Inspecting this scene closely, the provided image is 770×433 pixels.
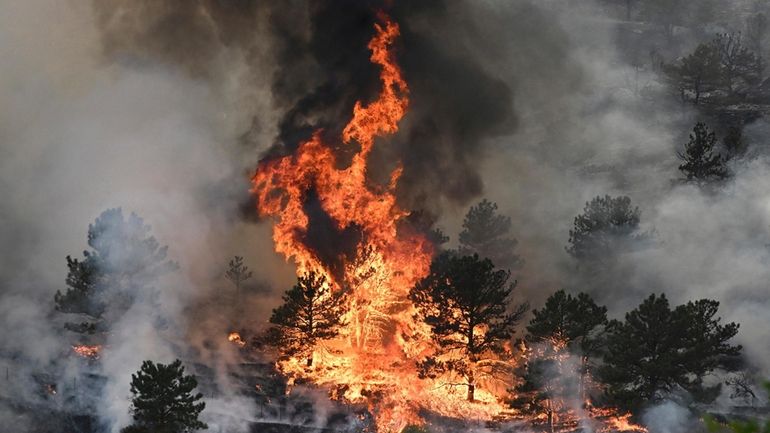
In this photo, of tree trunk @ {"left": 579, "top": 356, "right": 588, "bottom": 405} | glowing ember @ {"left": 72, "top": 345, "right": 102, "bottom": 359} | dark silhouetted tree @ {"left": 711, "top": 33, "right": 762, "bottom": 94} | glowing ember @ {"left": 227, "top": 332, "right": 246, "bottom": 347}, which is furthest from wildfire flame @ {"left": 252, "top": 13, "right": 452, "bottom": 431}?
dark silhouetted tree @ {"left": 711, "top": 33, "right": 762, "bottom": 94}

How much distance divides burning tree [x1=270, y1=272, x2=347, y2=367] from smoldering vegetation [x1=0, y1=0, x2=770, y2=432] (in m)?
3.54

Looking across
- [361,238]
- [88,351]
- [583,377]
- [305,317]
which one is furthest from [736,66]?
[88,351]

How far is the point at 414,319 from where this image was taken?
50.9 metres

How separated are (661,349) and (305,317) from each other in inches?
785

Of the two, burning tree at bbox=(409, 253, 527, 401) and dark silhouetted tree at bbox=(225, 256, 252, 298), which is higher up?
dark silhouetted tree at bbox=(225, 256, 252, 298)

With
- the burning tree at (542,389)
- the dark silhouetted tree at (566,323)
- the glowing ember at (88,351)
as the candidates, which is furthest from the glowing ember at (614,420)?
the glowing ember at (88,351)

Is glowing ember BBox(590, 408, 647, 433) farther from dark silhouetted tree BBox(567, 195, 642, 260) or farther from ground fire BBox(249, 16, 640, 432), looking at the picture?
dark silhouetted tree BBox(567, 195, 642, 260)

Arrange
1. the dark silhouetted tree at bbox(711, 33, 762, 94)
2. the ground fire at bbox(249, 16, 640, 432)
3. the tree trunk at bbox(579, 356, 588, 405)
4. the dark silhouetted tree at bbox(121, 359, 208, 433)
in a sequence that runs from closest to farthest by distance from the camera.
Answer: the dark silhouetted tree at bbox(121, 359, 208, 433) < the tree trunk at bbox(579, 356, 588, 405) < the ground fire at bbox(249, 16, 640, 432) < the dark silhouetted tree at bbox(711, 33, 762, 94)

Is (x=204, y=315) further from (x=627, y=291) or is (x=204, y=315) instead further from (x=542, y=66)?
(x=542, y=66)

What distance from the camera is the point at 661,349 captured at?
4134 cm

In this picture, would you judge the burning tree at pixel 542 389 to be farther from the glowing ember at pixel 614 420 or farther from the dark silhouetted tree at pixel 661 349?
the dark silhouetted tree at pixel 661 349

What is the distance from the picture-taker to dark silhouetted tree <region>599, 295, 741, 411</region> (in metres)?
40.8

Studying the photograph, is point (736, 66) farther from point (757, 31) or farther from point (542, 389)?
point (542, 389)

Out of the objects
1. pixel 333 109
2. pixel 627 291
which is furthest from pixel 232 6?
pixel 627 291
